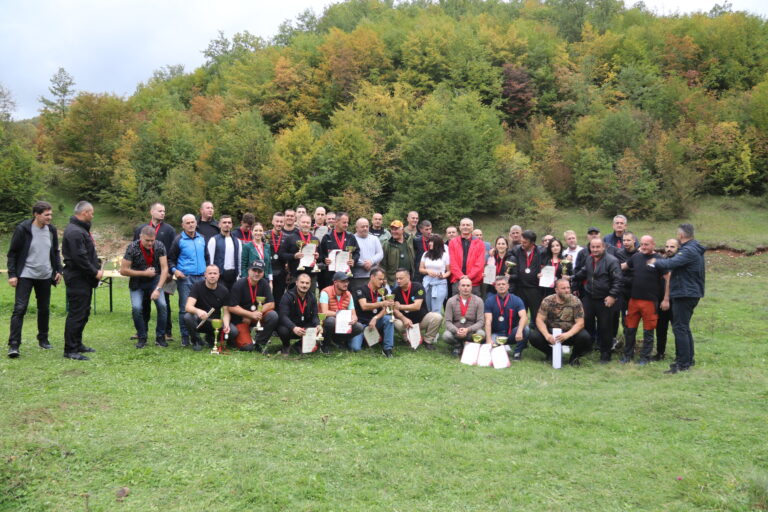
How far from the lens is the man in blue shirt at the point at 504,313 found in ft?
29.9

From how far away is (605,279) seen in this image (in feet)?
28.8

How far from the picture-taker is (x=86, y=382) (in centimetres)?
656

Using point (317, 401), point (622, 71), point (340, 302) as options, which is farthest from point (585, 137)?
point (317, 401)

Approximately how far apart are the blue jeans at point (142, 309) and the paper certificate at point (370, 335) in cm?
302

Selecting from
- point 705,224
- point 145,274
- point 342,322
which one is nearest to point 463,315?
point 342,322

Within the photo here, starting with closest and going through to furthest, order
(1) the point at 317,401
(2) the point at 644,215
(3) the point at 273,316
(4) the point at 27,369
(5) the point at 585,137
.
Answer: (1) the point at 317,401 → (4) the point at 27,369 → (3) the point at 273,316 → (2) the point at 644,215 → (5) the point at 585,137

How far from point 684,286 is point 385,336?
434cm

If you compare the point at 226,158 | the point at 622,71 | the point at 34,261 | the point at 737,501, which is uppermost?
the point at 622,71

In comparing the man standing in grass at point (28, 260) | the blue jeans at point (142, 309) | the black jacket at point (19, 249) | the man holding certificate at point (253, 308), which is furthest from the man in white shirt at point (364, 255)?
the black jacket at point (19, 249)

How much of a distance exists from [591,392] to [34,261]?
7.26m

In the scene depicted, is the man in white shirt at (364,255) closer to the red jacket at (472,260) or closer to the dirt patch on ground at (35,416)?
the red jacket at (472,260)

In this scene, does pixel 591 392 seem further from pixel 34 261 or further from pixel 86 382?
pixel 34 261

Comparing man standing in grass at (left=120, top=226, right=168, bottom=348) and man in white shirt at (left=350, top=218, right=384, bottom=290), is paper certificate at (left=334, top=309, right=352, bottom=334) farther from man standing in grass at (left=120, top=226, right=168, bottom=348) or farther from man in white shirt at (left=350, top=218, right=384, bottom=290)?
man standing in grass at (left=120, top=226, right=168, bottom=348)

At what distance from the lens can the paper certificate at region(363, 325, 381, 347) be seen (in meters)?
8.95
